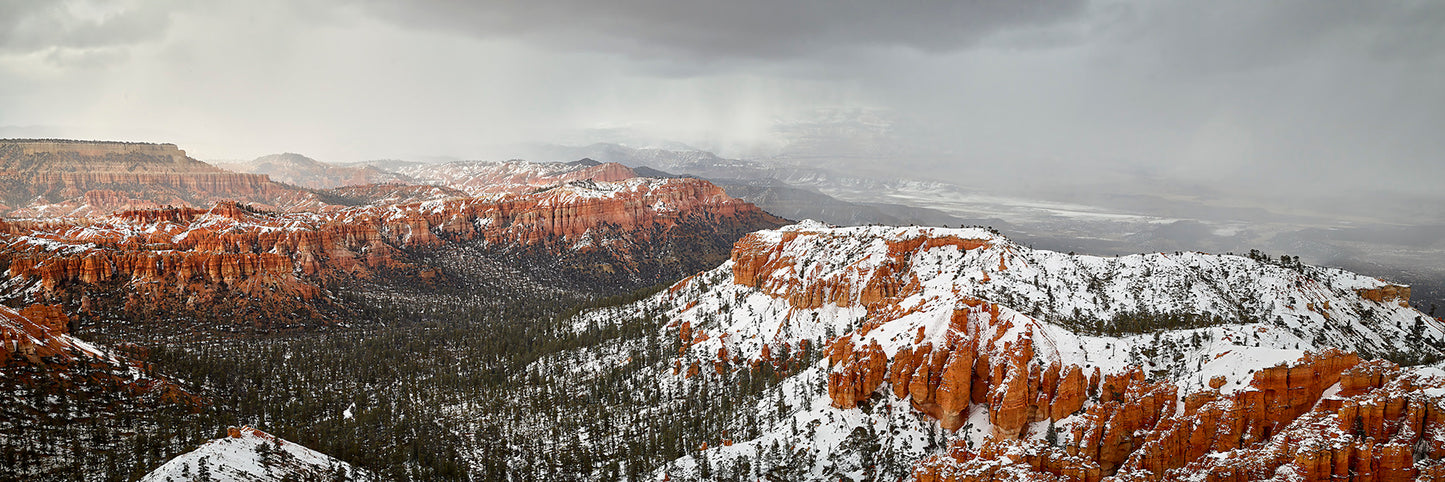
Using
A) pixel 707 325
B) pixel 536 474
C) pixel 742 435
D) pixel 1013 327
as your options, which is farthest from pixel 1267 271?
pixel 536 474

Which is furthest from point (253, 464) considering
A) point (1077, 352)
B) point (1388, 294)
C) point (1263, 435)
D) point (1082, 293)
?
point (1388, 294)

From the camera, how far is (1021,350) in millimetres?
88375

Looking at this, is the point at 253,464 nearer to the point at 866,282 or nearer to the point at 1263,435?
the point at 1263,435

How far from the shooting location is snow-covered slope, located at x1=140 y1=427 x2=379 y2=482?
72.2 m

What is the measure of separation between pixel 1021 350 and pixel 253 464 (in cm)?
9756

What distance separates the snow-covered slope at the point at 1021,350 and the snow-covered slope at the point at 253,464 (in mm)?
46590

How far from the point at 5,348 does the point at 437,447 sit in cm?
6528

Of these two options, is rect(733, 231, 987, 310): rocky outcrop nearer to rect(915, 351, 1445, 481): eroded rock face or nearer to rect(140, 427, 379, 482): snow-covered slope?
rect(915, 351, 1445, 481): eroded rock face

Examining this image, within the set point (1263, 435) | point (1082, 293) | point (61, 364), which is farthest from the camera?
point (1082, 293)

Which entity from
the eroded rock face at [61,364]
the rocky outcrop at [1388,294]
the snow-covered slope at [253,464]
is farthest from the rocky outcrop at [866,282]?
the eroded rock face at [61,364]

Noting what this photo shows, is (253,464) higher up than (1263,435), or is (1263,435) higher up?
(1263,435)

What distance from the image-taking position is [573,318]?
192250mm

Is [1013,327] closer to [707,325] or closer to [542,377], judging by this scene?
[707,325]

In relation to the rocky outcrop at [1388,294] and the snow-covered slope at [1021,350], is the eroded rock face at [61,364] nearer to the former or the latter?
the snow-covered slope at [1021,350]
